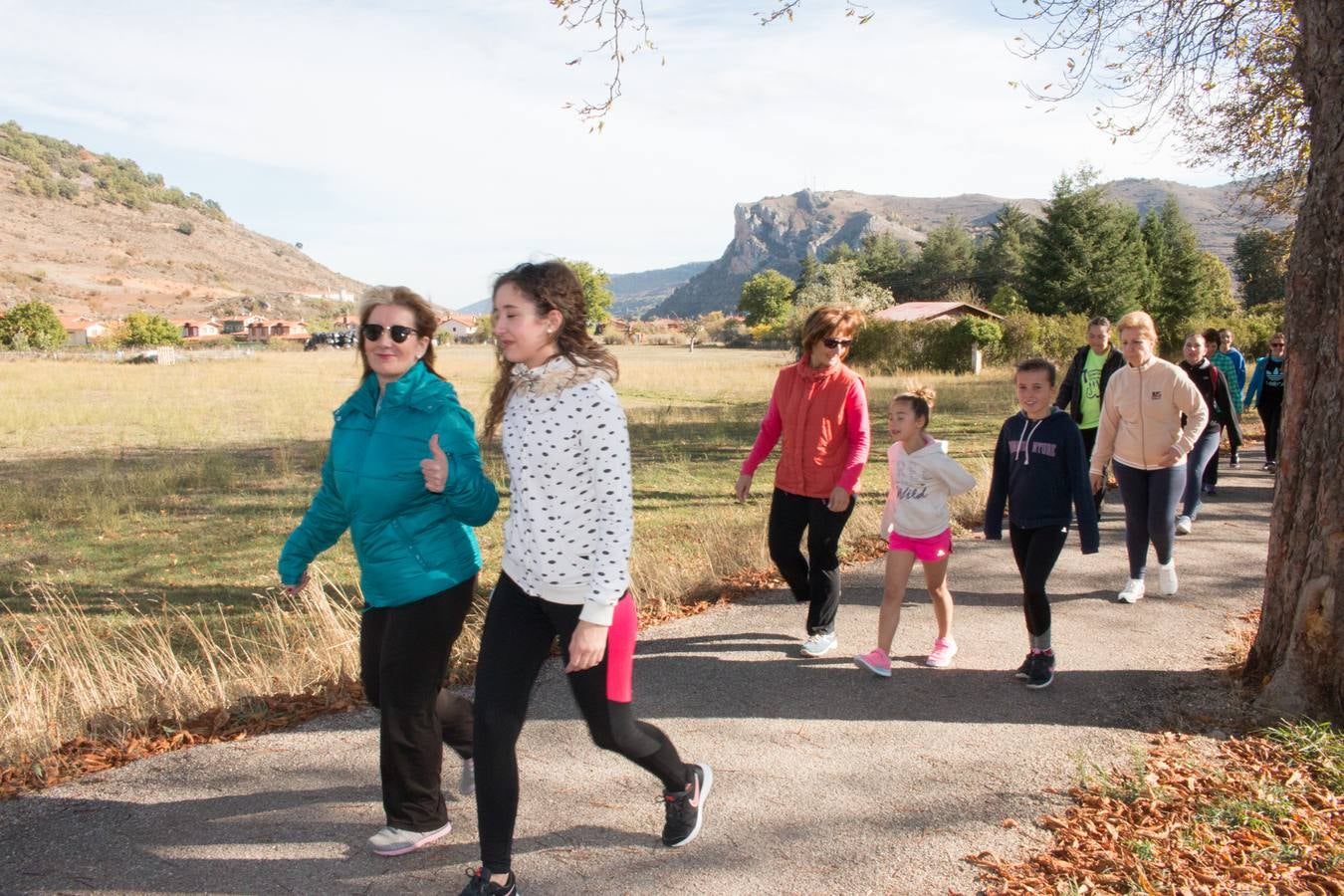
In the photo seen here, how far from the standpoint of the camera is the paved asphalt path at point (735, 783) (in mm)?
3104

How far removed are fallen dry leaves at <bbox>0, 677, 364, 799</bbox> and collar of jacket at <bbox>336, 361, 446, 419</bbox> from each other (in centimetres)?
182

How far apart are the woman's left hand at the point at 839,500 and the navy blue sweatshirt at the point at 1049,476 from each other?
0.83 metres

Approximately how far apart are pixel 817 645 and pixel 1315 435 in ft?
8.44

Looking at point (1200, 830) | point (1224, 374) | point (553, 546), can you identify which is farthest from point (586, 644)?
point (1224, 374)

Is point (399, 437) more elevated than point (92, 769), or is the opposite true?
point (399, 437)

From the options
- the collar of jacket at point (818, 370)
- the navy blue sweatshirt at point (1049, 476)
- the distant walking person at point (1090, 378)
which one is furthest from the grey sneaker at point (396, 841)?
the distant walking person at point (1090, 378)

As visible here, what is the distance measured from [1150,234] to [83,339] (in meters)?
109

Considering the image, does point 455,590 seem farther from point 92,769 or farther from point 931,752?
point 931,752

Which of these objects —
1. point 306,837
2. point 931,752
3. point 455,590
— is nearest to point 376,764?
point 306,837

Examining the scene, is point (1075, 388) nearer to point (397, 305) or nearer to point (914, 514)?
point (914, 514)

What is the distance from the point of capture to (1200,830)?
3369 mm

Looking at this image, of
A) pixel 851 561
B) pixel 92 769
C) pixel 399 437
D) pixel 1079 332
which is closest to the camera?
pixel 399 437

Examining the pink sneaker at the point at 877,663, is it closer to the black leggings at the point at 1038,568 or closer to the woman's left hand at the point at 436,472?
the black leggings at the point at 1038,568

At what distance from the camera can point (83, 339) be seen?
109 metres
